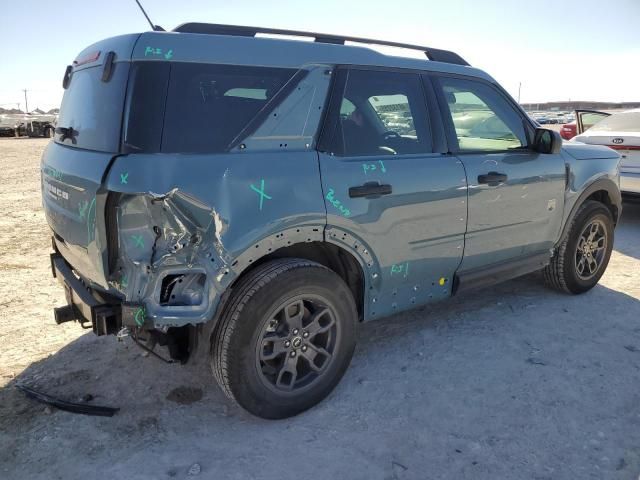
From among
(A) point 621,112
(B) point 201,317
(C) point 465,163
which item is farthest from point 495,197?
(A) point 621,112

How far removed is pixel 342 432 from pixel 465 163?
6.32 feet

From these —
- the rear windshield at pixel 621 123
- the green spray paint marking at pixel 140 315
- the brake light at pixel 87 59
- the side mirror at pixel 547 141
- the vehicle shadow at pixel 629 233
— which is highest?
the brake light at pixel 87 59

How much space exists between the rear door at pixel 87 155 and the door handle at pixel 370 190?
1269 mm

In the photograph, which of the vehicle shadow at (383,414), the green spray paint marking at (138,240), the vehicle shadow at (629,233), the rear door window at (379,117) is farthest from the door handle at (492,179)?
the vehicle shadow at (629,233)

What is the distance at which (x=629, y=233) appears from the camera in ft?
24.1

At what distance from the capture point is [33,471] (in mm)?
2518

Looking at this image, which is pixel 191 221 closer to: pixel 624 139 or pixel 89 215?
pixel 89 215

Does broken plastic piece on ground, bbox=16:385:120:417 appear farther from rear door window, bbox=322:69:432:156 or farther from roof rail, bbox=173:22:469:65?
roof rail, bbox=173:22:469:65

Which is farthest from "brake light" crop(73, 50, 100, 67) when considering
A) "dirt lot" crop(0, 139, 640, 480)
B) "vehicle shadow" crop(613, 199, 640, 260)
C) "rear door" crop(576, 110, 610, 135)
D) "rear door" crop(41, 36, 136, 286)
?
"rear door" crop(576, 110, 610, 135)

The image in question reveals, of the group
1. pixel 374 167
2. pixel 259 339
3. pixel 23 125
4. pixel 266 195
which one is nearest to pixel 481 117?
pixel 374 167

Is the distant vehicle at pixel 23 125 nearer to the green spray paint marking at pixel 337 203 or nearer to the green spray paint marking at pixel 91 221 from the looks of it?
the green spray paint marking at pixel 91 221

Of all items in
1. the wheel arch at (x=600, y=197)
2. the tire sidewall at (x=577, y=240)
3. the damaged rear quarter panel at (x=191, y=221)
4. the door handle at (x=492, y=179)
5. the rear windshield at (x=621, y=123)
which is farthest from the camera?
the rear windshield at (x=621, y=123)

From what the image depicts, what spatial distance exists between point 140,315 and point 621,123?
7.96m

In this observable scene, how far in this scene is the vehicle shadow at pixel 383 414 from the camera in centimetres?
259
